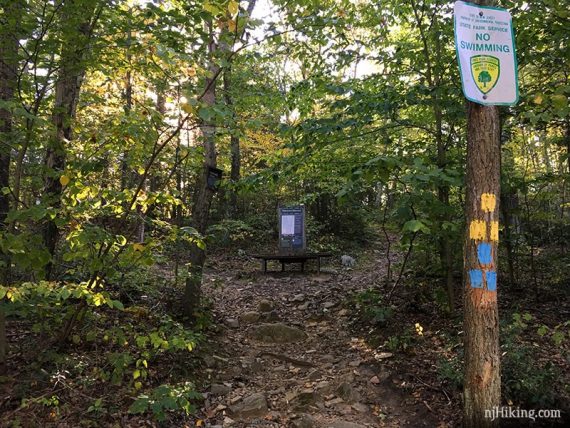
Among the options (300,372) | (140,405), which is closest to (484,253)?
(140,405)

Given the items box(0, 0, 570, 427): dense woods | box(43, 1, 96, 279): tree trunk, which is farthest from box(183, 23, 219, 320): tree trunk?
box(43, 1, 96, 279): tree trunk

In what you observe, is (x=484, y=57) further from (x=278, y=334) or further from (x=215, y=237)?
(x=278, y=334)

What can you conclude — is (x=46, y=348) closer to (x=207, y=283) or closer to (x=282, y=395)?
(x=282, y=395)

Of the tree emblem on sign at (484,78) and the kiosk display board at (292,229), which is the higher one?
the tree emblem on sign at (484,78)

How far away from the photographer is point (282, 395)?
4680 mm

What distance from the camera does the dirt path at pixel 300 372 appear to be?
4.15m

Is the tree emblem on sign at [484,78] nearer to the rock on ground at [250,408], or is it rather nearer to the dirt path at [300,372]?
the dirt path at [300,372]

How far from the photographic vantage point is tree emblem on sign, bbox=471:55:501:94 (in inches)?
107

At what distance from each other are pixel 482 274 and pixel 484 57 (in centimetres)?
148

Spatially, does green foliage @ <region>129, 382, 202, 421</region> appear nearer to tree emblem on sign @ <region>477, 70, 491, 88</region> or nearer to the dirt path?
the dirt path

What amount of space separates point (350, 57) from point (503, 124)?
2382 mm

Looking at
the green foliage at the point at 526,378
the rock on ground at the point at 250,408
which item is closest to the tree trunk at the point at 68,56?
the rock on ground at the point at 250,408

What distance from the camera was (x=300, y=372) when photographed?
5.32 meters

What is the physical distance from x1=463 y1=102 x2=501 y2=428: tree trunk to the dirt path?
1.15 m
